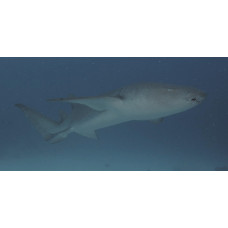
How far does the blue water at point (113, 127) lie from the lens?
19.0m

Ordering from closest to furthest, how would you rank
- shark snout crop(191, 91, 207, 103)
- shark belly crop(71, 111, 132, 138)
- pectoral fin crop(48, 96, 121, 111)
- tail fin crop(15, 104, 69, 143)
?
shark snout crop(191, 91, 207, 103) < pectoral fin crop(48, 96, 121, 111) < shark belly crop(71, 111, 132, 138) < tail fin crop(15, 104, 69, 143)

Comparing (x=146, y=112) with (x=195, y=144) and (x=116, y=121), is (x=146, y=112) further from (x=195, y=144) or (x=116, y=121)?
(x=195, y=144)

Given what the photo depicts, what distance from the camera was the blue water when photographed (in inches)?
750

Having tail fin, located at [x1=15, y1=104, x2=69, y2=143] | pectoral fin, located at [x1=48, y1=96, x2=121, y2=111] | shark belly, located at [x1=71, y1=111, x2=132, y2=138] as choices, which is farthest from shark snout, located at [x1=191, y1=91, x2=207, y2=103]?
tail fin, located at [x1=15, y1=104, x2=69, y2=143]

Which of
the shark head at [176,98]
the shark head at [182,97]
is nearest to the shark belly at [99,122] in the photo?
the shark head at [176,98]

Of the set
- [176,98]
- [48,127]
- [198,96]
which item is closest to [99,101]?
[176,98]

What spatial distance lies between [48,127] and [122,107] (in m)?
2.38

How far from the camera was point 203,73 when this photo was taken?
3066 centimetres

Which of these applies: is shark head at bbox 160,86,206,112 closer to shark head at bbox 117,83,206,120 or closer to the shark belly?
shark head at bbox 117,83,206,120

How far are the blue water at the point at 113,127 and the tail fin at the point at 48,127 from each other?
9310 millimetres

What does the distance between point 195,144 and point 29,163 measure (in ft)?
50.2

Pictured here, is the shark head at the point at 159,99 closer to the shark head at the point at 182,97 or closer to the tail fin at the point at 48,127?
the shark head at the point at 182,97

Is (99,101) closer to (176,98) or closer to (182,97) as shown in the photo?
(176,98)

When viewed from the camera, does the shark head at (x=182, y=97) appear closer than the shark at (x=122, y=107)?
Yes
